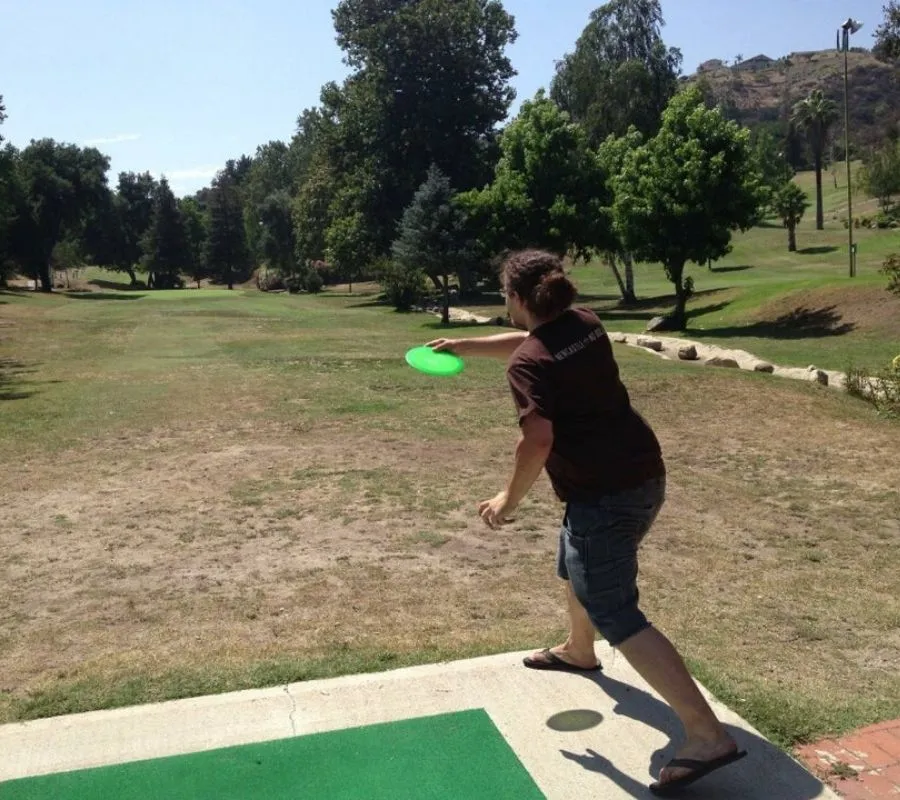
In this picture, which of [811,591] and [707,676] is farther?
[811,591]

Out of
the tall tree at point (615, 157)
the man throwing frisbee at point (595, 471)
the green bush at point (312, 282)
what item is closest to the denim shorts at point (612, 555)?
the man throwing frisbee at point (595, 471)

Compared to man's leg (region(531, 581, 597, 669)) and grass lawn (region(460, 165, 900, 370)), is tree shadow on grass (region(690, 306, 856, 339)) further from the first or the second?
man's leg (region(531, 581, 597, 669))

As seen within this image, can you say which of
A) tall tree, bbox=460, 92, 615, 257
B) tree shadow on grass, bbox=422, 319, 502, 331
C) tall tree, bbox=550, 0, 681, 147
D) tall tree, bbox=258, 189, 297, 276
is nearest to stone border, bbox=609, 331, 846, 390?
tree shadow on grass, bbox=422, 319, 502, 331

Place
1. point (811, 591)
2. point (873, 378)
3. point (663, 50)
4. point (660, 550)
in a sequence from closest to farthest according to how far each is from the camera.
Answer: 1. point (811, 591)
2. point (660, 550)
3. point (873, 378)
4. point (663, 50)

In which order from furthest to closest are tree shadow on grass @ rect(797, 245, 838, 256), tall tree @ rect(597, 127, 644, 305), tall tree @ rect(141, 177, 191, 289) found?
1. tall tree @ rect(141, 177, 191, 289)
2. tree shadow on grass @ rect(797, 245, 838, 256)
3. tall tree @ rect(597, 127, 644, 305)

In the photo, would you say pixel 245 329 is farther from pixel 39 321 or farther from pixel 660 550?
pixel 660 550

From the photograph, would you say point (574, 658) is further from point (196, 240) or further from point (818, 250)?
point (196, 240)

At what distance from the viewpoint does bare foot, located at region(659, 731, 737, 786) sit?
131 inches

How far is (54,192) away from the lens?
7081 centimetres

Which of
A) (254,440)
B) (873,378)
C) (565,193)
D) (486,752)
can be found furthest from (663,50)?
(486,752)

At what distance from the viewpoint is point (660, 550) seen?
680cm

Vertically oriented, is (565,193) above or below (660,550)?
above

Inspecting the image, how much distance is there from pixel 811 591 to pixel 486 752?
10.1ft

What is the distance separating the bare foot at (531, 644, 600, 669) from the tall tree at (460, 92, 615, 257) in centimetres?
3594
